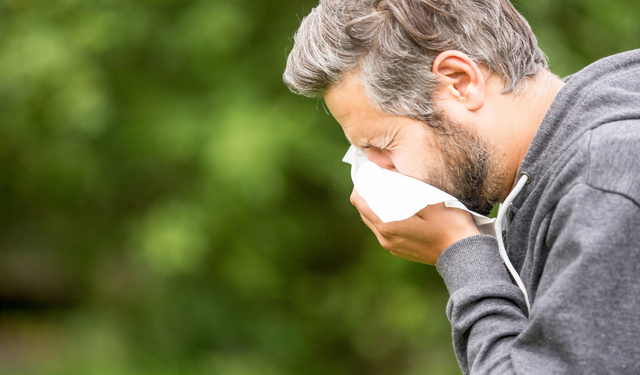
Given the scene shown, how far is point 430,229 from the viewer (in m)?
1.79

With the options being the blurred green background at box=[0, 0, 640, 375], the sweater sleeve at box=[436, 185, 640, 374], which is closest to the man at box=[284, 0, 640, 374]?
the sweater sleeve at box=[436, 185, 640, 374]

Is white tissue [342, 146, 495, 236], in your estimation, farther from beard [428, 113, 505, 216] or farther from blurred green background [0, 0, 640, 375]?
blurred green background [0, 0, 640, 375]

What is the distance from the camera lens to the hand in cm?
178

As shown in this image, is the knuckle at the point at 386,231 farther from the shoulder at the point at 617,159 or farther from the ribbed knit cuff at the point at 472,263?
the shoulder at the point at 617,159

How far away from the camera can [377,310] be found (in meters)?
4.81

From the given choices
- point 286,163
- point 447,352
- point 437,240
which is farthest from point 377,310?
point 437,240

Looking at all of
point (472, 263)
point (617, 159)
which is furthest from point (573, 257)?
point (472, 263)

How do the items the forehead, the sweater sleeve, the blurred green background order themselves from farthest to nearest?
the blurred green background
the forehead
the sweater sleeve

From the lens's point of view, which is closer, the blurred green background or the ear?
the ear

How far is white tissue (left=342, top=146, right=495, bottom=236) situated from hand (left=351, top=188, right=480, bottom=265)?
1.2 inches

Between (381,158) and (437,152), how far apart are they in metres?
0.21

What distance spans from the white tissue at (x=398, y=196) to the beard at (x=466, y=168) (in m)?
0.08

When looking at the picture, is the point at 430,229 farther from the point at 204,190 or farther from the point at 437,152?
the point at 204,190

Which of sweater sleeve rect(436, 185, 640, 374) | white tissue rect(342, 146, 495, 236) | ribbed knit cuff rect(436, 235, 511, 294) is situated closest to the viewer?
sweater sleeve rect(436, 185, 640, 374)
